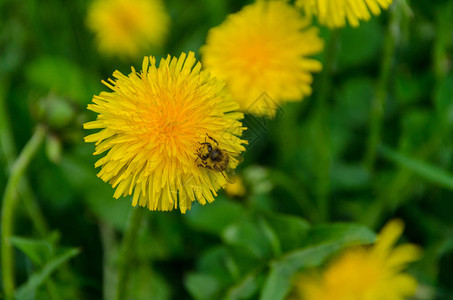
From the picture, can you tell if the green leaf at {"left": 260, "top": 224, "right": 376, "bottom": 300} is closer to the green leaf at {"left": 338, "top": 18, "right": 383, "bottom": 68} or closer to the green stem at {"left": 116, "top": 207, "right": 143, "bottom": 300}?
the green stem at {"left": 116, "top": 207, "right": 143, "bottom": 300}

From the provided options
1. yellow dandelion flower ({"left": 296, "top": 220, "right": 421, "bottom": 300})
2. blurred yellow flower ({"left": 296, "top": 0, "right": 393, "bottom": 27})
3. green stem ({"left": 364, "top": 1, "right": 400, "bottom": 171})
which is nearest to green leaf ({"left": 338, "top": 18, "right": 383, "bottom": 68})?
green stem ({"left": 364, "top": 1, "right": 400, "bottom": 171})

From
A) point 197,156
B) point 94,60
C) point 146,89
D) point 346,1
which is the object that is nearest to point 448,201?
point 346,1

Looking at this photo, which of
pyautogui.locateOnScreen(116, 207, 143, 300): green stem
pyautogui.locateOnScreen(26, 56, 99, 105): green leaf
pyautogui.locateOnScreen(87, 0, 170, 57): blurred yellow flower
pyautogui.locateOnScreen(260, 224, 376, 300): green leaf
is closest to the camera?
pyautogui.locateOnScreen(116, 207, 143, 300): green stem

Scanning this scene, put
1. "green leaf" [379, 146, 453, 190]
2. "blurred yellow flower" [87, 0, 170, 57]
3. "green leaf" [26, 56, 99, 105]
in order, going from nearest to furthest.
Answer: "green leaf" [379, 146, 453, 190] < "green leaf" [26, 56, 99, 105] < "blurred yellow flower" [87, 0, 170, 57]

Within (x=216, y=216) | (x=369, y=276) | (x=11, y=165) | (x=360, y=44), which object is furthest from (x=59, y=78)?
(x=369, y=276)

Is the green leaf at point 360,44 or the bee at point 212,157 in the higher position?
the green leaf at point 360,44

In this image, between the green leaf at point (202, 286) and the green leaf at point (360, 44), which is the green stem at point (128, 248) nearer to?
the green leaf at point (202, 286)

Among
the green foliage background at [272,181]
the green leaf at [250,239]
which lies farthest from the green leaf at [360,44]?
the green leaf at [250,239]

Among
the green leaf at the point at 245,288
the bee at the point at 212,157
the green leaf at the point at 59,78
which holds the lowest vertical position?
the green leaf at the point at 245,288
